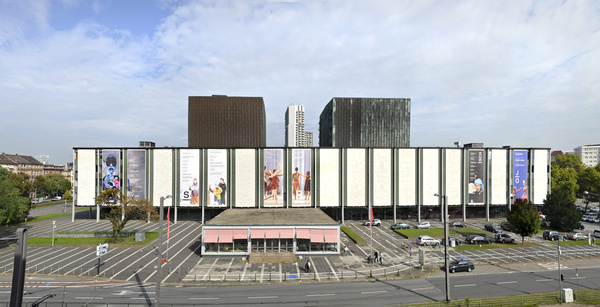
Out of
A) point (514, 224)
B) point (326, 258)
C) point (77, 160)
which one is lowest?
point (326, 258)

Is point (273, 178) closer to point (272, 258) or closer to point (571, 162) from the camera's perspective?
point (272, 258)

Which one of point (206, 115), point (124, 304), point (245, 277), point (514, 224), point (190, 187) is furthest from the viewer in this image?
point (206, 115)

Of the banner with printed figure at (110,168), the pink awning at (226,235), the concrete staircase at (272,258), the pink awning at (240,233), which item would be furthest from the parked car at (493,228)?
the banner with printed figure at (110,168)

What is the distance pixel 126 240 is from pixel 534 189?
90723 millimetres

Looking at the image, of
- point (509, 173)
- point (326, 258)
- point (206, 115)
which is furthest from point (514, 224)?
point (206, 115)

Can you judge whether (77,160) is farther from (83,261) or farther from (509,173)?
(509,173)

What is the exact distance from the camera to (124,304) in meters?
25.4

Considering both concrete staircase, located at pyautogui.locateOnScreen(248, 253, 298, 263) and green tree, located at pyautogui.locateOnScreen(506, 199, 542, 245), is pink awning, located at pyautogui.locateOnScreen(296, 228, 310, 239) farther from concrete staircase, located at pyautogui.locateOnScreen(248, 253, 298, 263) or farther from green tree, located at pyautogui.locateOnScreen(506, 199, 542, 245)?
green tree, located at pyautogui.locateOnScreen(506, 199, 542, 245)

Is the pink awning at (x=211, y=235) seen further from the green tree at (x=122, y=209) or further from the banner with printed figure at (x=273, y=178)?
the banner with printed figure at (x=273, y=178)

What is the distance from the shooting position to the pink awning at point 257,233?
41.2 meters

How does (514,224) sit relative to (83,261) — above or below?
above

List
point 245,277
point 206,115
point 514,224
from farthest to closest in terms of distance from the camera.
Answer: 1. point 206,115
2. point 514,224
3. point 245,277

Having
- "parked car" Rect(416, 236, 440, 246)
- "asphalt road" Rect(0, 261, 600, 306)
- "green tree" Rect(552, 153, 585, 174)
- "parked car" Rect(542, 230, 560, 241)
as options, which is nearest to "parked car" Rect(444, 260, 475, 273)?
"asphalt road" Rect(0, 261, 600, 306)

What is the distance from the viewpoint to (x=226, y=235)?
4112cm
